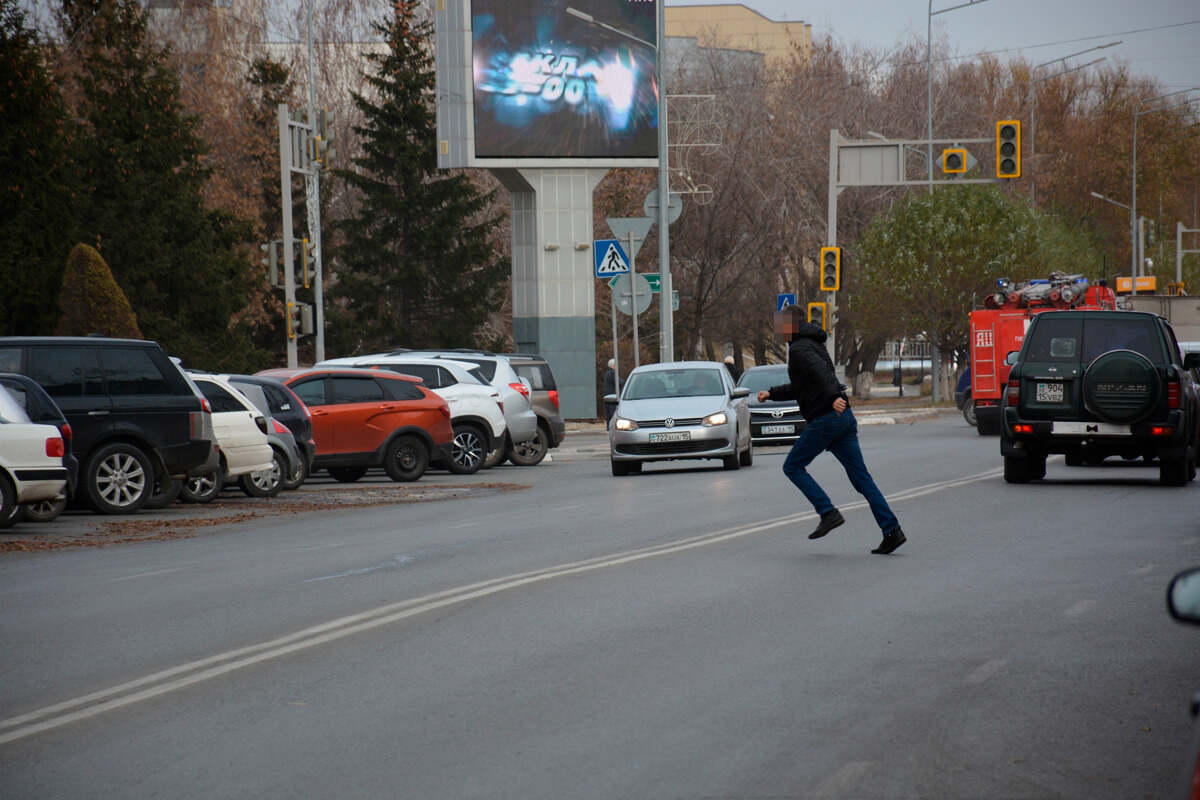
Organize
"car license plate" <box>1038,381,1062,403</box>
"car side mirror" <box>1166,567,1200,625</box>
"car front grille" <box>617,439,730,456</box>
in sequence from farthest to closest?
"car front grille" <box>617,439,730,456</box> → "car license plate" <box>1038,381,1062,403</box> → "car side mirror" <box>1166,567,1200,625</box>

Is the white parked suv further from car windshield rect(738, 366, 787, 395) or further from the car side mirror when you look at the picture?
the car side mirror

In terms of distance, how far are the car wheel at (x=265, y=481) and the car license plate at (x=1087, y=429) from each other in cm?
941

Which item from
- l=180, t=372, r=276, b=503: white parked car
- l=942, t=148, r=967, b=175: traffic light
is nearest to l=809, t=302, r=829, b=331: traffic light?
l=942, t=148, r=967, b=175: traffic light

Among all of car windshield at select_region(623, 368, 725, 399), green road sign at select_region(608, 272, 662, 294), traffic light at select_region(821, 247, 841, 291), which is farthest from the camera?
traffic light at select_region(821, 247, 841, 291)

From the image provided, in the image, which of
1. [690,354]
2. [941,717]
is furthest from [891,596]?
[690,354]

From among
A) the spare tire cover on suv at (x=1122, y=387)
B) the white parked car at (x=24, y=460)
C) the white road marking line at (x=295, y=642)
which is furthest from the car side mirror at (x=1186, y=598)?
the spare tire cover on suv at (x=1122, y=387)

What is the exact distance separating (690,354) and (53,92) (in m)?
27.6

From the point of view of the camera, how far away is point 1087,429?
1878 centimetres

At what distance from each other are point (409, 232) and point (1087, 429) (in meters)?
38.8

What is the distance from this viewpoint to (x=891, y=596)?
1034 cm

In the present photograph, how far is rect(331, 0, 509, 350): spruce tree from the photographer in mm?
54969

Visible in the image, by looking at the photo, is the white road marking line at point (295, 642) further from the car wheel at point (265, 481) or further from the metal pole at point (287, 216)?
the metal pole at point (287, 216)

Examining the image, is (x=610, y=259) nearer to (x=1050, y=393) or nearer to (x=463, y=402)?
(x=463, y=402)

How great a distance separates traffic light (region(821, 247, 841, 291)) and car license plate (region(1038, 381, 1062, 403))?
17.4 meters
